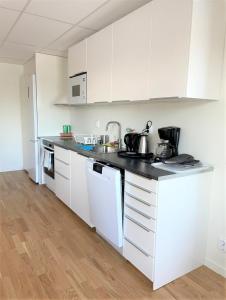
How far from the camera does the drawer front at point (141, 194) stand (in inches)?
60.7

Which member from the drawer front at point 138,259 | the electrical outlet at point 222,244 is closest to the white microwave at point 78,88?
the drawer front at point 138,259

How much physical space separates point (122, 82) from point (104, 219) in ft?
4.33

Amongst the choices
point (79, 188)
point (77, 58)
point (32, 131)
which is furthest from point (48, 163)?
point (77, 58)

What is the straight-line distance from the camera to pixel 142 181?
5.33ft

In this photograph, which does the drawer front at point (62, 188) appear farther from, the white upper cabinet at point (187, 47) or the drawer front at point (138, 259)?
the white upper cabinet at point (187, 47)

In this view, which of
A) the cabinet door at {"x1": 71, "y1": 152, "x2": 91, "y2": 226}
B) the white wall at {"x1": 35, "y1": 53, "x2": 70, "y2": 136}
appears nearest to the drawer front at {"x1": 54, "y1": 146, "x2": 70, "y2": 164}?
the cabinet door at {"x1": 71, "y1": 152, "x2": 91, "y2": 226}

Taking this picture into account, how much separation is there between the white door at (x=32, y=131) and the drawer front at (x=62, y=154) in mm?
842

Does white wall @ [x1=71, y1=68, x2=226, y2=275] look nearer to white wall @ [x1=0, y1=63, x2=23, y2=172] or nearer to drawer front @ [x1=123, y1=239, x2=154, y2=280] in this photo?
drawer front @ [x1=123, y1=239, x2=154, y2=280]

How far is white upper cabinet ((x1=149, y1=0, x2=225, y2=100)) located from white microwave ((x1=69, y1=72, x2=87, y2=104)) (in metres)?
1.22

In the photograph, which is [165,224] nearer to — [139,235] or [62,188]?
[139,235]

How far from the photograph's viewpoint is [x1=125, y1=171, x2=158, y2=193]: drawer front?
5.01 feet

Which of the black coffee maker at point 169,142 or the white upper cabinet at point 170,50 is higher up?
the white upper cabinet at point 170,50

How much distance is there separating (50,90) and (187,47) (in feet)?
9.17

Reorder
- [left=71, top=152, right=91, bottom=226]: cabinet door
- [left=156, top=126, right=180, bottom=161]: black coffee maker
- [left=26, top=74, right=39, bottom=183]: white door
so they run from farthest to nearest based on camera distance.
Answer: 1. [left=26, top=74, right=39, bottom=183]: white door
2. [left=71, top=152, right=91, bottom=226]: cabinet door
3. [left=156, top=126, right=180, bottom=161]: black coffee maker
